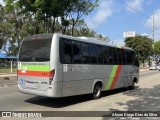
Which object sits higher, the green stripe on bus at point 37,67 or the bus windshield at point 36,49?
the bus windshield at point 36,49

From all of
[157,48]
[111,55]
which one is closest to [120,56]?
[111,55]

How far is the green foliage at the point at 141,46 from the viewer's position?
72500 millimetres

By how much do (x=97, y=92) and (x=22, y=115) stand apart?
4990 millimetres

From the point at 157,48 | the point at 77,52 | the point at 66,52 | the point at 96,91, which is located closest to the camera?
the point at 66,52

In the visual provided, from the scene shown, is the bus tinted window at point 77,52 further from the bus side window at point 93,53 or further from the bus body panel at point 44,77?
the bus body panel at point 44,77

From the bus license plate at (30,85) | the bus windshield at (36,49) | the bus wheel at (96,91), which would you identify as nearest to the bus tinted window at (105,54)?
the bus wheel at (96,91)

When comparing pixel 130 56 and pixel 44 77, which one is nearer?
pixel 44 77

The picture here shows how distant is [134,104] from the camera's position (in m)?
11.8

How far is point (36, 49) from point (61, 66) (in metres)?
1.24

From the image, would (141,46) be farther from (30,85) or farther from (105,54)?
(30,85)

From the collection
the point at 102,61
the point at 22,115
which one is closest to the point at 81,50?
the point at 102,61

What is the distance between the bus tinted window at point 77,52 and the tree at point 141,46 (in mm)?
62220

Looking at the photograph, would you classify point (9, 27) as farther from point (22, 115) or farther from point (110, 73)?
point (22, 115)

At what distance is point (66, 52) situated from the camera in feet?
35.6
